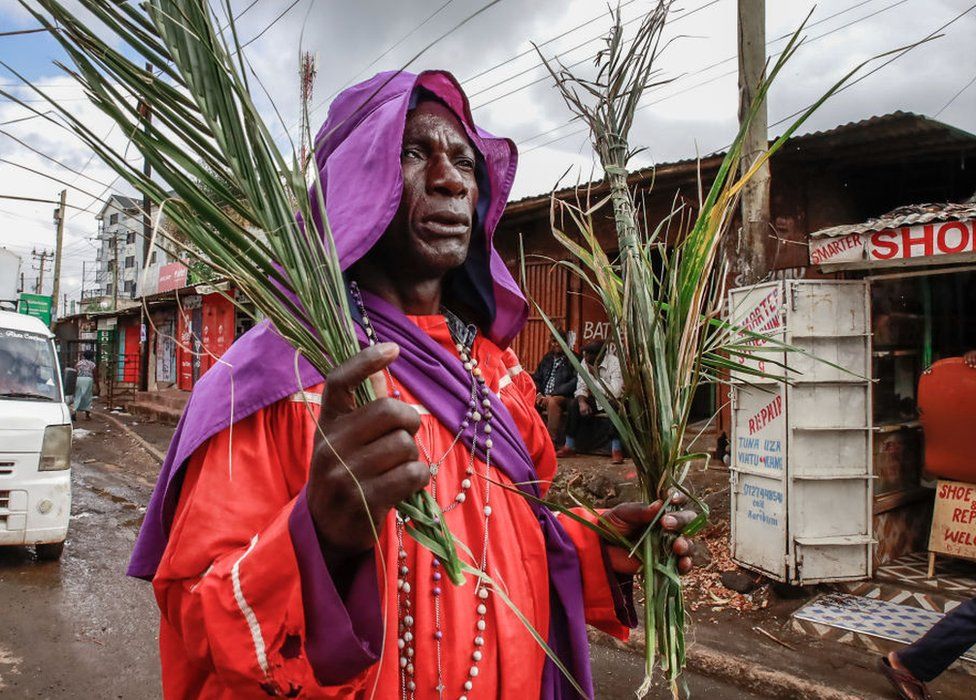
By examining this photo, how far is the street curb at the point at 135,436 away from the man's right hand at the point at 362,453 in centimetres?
986

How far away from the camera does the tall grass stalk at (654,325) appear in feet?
4.68

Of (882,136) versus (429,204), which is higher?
(882,136)

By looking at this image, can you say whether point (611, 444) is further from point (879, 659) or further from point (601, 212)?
point (879, 659)

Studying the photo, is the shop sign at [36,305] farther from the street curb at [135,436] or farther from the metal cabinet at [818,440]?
the metal cabinet at [818,440]

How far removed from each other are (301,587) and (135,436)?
14910mm

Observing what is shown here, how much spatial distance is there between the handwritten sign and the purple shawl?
16.1 ft

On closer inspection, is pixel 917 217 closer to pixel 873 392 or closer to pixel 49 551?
pixel 873 392

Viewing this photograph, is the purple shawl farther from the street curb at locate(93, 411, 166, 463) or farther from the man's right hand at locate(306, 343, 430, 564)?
the street curb at locate(93, 411, 166, 463)

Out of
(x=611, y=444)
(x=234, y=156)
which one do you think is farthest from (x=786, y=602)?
(x=234, y=156)

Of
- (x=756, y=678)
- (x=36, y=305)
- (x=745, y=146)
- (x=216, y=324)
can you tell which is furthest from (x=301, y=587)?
(x=36, y=305)

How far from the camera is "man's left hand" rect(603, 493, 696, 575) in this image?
1.38 meters

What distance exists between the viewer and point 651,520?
4.71ft

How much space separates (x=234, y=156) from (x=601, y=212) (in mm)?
7972

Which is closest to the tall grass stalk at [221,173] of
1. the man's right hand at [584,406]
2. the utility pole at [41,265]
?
the man's right hand at [584,406]
